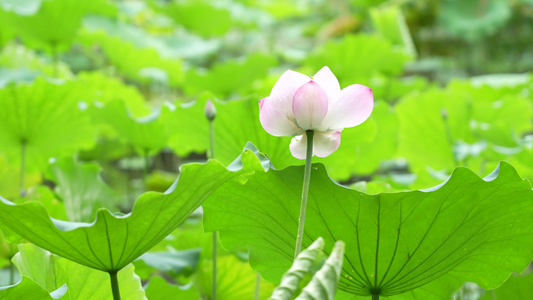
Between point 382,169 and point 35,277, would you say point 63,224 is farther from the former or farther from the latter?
point 382,169

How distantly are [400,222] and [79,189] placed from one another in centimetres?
60

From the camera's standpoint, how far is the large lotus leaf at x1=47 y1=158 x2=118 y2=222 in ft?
→ 2.96

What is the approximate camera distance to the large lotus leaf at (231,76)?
5.98 feet

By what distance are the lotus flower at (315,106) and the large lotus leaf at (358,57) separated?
1351 millimetres

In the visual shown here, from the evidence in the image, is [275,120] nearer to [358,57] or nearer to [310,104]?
[310,104]

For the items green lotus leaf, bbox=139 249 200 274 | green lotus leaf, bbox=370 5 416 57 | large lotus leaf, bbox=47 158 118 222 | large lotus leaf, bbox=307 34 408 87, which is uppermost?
green lotus leaf, bbox=370 5 416 57

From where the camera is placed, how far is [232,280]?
2.88 ft

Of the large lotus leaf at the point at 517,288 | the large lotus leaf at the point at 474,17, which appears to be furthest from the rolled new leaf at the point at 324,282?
the large lotus leaf at the point at 474,17

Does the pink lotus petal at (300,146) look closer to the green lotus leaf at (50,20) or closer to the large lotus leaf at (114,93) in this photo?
the large lotus leaf at (114,93)

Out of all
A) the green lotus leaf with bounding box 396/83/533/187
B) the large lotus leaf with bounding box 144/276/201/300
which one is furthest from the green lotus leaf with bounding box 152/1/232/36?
the large lotus leaf with bounding box 144/276/201/300

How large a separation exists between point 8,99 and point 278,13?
9.16 feet

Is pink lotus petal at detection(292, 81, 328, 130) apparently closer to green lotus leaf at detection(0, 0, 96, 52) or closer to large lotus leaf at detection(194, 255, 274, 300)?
large lotus leaf at detection(194, 255, 274, 300)

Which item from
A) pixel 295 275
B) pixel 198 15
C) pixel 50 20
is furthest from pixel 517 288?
pixel 198 15

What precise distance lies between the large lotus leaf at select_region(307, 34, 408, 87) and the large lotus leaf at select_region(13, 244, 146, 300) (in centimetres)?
131
